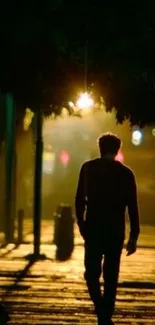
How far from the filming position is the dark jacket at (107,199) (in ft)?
25.7

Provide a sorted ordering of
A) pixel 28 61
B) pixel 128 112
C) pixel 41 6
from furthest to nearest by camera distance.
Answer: pixel 128 112, pixel 28 61, pixel 41 6

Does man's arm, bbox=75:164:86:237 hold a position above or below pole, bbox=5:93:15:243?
below

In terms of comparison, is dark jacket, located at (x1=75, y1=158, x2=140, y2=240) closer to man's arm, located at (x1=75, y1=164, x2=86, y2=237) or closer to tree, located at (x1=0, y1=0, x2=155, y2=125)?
man's arm, located at (x1=75, y1=164, x2=86, y2=237)

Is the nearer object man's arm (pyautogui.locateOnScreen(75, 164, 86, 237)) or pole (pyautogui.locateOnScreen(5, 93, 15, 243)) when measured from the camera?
man's arm (pyautogui.locateOnScreen(75, 164, 86, 237))

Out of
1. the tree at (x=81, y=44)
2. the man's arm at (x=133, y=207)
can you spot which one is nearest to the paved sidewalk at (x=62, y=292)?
the man's arm at (x=133, y=207)

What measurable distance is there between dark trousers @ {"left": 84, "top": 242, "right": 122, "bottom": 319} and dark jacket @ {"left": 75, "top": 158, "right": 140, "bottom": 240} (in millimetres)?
134

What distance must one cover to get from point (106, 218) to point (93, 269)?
489mm

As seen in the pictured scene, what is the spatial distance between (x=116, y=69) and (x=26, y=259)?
773cm

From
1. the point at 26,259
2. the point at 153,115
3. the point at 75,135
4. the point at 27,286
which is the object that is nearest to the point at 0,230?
the point at 26,259

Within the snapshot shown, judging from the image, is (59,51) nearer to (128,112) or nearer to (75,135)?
(128,112)

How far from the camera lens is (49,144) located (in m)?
59.7

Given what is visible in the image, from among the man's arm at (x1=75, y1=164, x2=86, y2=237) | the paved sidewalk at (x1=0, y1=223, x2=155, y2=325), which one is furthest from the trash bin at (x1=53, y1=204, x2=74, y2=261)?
the man's arm at (x1=75, y1=164, x2=86, y2=237)

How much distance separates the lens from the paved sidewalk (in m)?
9.20

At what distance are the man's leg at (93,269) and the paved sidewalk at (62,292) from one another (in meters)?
1.01
